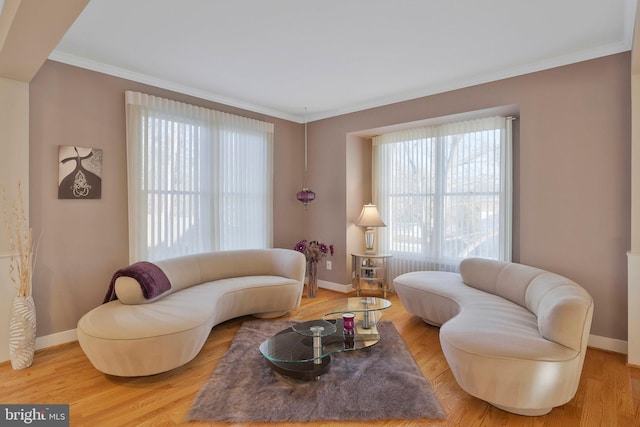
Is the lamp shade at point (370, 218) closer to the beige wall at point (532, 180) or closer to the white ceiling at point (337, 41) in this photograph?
the white ceiling at point (337, 41)

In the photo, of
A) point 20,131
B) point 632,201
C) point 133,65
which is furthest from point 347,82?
point 20,131

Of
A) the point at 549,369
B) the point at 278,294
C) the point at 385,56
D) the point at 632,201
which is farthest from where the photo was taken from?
the point at 278,294

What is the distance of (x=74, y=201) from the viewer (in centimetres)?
316

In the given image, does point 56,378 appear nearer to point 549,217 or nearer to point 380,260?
point 380,260

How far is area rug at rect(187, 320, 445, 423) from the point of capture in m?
2.06

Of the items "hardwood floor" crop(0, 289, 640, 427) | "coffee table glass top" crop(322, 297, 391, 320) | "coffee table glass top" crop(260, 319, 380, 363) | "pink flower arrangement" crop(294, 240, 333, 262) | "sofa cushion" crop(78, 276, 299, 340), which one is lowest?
"hardwood floor" crop(0, 289, 640, 427)

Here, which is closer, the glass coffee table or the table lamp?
the glass coffee table

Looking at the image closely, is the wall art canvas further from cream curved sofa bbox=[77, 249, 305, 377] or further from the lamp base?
the lamp base

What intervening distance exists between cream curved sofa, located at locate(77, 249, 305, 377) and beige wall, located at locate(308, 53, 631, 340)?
2.54m

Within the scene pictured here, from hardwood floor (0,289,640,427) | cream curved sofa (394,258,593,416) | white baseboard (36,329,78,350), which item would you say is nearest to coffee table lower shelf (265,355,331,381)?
hardwood floor (0,289,640,427)

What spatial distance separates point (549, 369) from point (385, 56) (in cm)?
269

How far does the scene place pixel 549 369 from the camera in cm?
194

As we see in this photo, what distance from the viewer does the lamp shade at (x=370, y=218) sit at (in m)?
4.62

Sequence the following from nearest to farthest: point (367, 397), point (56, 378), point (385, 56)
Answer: point (367, 397) → point (56, 378) → point (385, 56)
